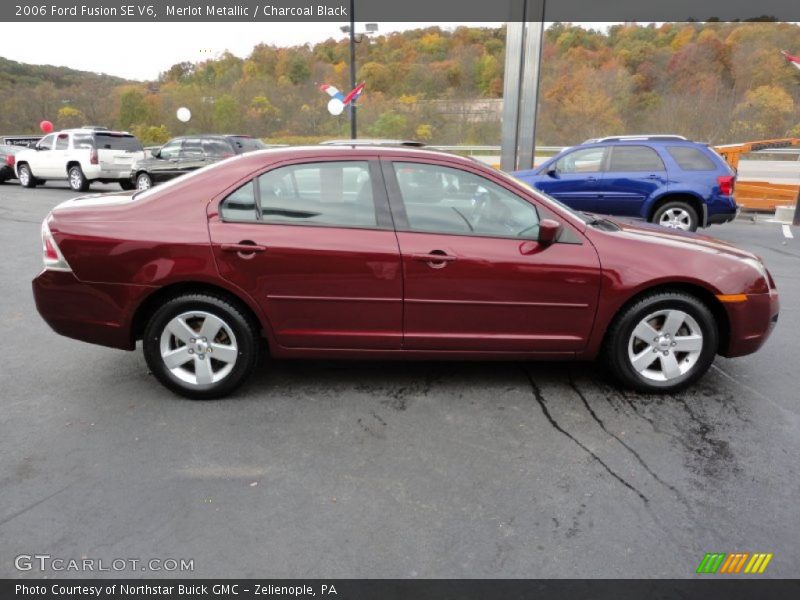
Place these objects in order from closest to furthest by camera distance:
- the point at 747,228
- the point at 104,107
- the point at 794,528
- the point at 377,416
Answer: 1. the point at 794,528
2. the point at 377,416
3. the point at 747,228
4. the point at 104,107

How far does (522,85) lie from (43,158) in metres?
14.4

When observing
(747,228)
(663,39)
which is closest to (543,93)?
(663,39)

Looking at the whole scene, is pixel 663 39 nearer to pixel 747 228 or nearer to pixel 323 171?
pixel 747 228

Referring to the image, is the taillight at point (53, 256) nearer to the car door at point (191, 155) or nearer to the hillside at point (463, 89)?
the car door at point (191, 155)

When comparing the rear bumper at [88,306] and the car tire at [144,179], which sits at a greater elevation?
the rear bumper at [88,306]

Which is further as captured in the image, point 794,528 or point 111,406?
point 111,406

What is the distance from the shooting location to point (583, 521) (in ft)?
8.41

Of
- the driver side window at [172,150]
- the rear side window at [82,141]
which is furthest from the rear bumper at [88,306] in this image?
the rear side window at [82,141]

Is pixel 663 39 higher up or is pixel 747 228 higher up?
pixel 663 39

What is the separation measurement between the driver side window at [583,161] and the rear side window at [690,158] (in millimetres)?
1050

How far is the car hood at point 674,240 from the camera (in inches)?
146

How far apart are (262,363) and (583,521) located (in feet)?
8.60

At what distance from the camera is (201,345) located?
3.61 m

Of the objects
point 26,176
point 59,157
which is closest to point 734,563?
point 59,157
